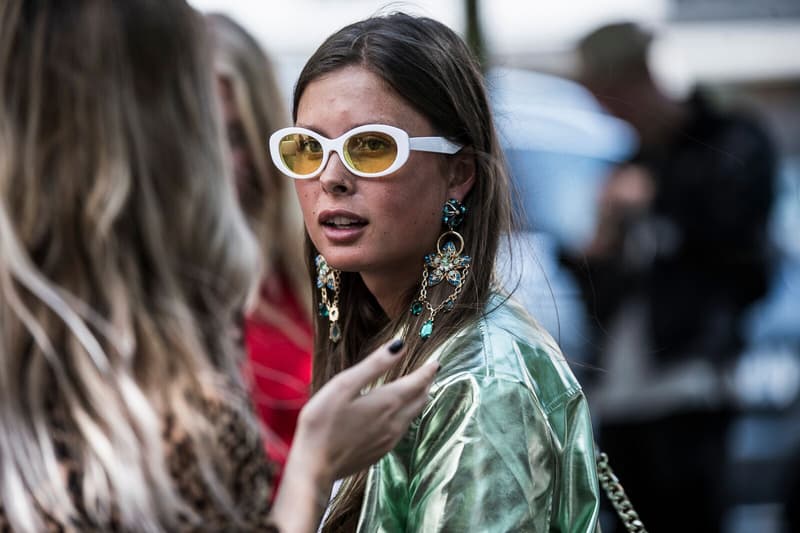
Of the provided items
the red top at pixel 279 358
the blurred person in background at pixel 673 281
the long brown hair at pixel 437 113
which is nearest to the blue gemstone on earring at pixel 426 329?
the long brown hair at pixel 437 113

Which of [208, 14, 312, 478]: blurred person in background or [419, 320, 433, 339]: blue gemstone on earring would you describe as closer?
[419, 320, 433, 339]: blue gemstone on earring

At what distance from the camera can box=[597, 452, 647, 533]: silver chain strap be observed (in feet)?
7.41

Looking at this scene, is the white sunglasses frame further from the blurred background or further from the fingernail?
the blurred background

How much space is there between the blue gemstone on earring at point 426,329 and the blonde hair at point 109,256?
15.3 inches

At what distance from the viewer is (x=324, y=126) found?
2.11 metres

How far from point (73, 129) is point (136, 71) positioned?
0.12 m

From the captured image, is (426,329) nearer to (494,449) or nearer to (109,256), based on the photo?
(494,449)

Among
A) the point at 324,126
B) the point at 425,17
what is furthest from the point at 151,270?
the point at 425,17

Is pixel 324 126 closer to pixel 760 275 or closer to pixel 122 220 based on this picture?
pixel 122 220

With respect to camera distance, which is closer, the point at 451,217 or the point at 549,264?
the point at 451,217

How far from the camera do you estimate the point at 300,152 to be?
7.09ft

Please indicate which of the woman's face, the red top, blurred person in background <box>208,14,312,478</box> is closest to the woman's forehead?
the woman's face

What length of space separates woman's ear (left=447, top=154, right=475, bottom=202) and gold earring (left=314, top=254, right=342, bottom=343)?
284mm

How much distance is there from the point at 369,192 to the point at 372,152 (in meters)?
0.07
